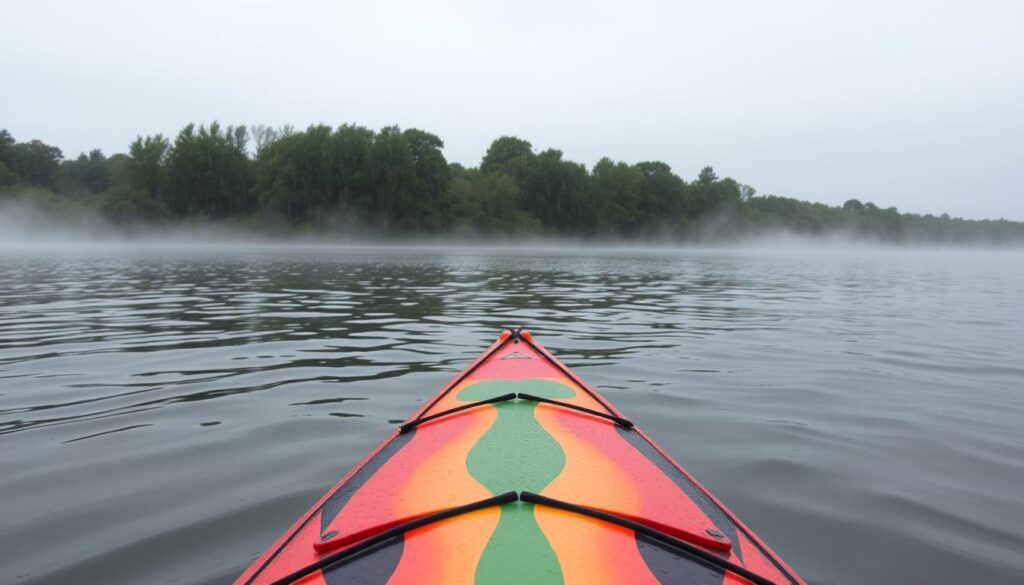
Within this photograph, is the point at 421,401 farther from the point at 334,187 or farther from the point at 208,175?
the point at 208,175

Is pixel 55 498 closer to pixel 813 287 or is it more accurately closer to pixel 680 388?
pixel 680 388

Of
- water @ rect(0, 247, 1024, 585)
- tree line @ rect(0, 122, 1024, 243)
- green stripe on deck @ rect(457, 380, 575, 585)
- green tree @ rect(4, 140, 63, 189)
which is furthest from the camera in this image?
green tree @ rect(4, 140, 63, 189)

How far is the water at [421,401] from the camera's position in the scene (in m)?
2.93

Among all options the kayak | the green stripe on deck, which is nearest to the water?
the kayak

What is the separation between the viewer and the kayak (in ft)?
5.54

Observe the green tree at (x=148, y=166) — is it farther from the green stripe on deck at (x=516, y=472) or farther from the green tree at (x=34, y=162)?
the green stripe on deck at (x=516, y=472)

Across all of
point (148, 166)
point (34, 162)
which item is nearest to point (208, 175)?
point (148, 166)

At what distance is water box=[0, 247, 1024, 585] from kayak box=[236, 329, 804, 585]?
33.5 inches

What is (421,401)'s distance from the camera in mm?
5223

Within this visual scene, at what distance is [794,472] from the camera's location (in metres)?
3.81

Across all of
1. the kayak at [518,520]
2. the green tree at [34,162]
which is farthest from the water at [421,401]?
the green tree at [34,162]

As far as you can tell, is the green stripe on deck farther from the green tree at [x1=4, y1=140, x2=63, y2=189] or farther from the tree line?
the green tree at [x1=4, y1=140, x2=63, y2=189]

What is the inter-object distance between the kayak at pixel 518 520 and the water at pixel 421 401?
851 millimetres

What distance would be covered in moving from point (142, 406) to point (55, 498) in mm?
1772
